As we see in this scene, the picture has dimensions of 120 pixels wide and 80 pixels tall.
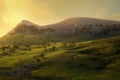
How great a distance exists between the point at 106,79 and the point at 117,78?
815 cm

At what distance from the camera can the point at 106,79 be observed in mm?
199250

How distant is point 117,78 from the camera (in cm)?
19700
